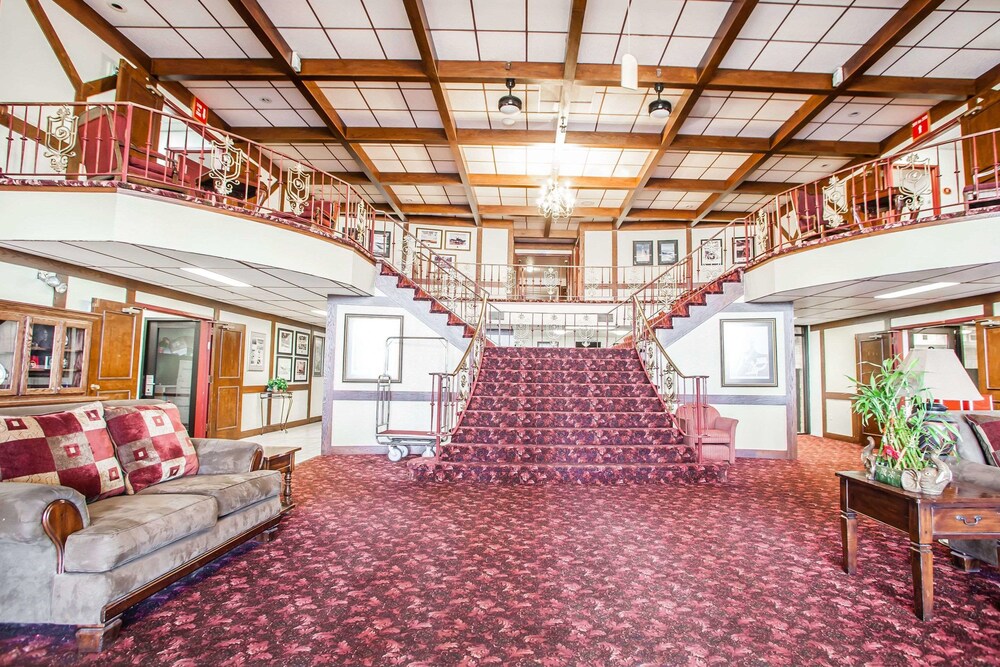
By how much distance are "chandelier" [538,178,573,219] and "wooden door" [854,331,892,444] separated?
6.01m

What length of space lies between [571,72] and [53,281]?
23.4 ft

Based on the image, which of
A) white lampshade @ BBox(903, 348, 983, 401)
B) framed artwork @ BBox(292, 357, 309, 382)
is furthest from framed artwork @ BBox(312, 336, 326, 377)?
white lampshade @ BBox(903, 348, 983, 401)

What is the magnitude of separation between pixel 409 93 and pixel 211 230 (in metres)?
4.66

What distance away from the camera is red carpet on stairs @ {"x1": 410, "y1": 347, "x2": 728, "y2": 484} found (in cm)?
552

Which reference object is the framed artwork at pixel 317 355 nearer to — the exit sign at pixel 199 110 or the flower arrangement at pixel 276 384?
the flower arrangement at pixel 276 384

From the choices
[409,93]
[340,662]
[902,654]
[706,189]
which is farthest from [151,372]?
[706,189]

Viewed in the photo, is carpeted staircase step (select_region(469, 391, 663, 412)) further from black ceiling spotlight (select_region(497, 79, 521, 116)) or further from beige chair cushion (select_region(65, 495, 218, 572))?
black ceiling spotlight (select_region(497, 79, 521, 116))

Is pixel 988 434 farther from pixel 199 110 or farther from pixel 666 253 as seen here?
pixel 199 110

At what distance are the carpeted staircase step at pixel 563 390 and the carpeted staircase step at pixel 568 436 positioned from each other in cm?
90

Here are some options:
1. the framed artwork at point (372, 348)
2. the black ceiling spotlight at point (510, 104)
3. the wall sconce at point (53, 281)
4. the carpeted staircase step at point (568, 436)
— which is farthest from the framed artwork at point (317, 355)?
the black ceiling spotlight at point (510, 104)

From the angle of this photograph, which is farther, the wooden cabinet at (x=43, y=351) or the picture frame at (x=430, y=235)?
the picture frame at (x=430, y=235)

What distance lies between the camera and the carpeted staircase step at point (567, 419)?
6.41 m

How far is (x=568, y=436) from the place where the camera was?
20.1 ft

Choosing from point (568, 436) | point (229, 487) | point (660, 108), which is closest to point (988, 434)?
point (568, 436)
